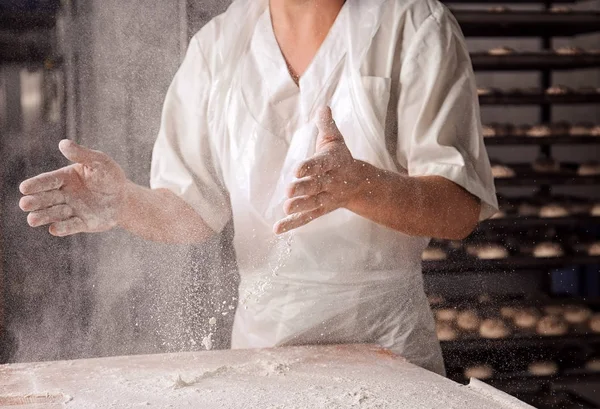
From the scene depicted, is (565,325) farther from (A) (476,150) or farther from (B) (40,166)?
(B) (40,166)

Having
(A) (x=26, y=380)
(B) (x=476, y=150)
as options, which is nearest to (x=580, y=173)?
(B) (x=476, y=150)

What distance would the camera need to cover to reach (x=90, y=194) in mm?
1046

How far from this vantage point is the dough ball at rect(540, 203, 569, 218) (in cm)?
264

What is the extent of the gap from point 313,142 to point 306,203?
0.32 meters

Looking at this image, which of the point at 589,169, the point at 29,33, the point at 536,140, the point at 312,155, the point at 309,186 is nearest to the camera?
the point at 309,186

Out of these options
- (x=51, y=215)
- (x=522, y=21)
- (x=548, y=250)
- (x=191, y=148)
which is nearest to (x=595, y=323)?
(x=548, y=250)

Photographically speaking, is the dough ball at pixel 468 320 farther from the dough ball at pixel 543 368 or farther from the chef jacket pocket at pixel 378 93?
the chef jacket pocket at pixel 378 93

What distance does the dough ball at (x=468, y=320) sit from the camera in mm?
2506

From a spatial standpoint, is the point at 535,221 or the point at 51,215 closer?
the point at 51,215

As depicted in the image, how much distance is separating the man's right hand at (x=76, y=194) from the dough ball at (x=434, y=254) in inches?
58.0

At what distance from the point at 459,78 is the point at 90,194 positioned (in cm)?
56

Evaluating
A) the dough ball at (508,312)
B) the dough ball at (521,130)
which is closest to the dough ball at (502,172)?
the dough ball at (521,130)

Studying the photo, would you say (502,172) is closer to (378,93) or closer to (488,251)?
(488,251)

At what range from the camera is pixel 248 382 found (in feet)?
2.87
